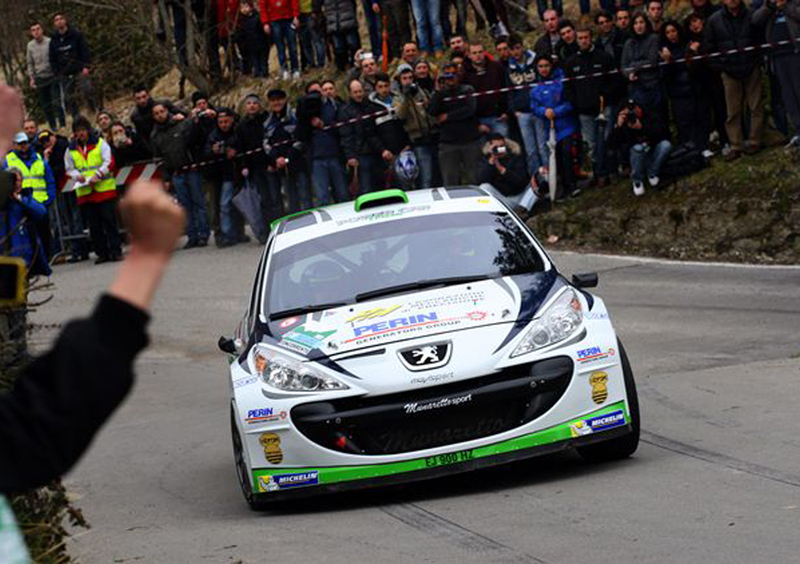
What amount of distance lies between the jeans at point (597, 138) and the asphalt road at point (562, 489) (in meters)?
4.35

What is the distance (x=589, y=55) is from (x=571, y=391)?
11226 millimetres

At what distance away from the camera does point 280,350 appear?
32.7 ft

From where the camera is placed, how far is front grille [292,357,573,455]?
9391 mm

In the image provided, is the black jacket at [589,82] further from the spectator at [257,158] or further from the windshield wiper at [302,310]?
the windshield wiper at [302,310]

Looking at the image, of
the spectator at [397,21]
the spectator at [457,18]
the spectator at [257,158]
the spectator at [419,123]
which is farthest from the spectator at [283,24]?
the spectator at [419,123]

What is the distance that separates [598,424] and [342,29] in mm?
17538

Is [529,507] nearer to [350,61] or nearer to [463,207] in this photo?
[463,207]

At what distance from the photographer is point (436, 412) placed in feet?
30.9

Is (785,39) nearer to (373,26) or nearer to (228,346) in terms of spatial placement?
(373,26)

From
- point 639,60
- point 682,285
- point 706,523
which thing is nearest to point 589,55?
point 639,60

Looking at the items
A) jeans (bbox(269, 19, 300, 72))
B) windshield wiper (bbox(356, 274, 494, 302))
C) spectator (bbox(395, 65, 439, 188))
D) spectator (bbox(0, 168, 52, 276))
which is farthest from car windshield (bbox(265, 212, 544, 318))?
jeans (bbox(269, 19, 300, 72))

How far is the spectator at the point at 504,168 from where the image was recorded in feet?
69.8

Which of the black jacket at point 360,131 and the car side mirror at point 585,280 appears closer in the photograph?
the car side mirror at point 585,280

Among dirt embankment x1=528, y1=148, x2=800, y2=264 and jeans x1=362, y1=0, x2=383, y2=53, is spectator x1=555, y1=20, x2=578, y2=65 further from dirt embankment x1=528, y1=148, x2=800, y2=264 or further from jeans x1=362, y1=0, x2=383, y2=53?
jeans x1=362, y1=0, x2=383, y2=53
